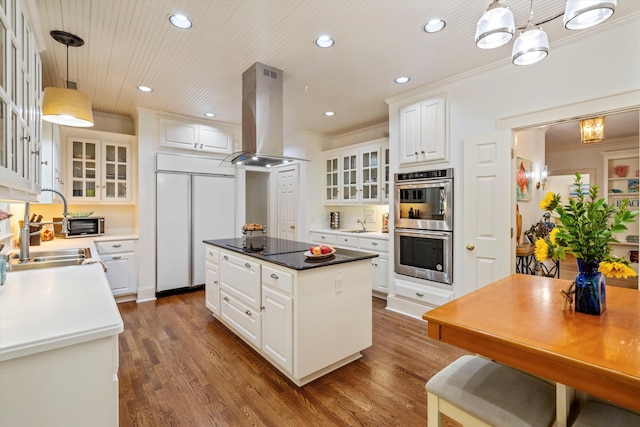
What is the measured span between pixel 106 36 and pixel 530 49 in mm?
3023

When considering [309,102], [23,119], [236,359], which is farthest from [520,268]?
[23,119]

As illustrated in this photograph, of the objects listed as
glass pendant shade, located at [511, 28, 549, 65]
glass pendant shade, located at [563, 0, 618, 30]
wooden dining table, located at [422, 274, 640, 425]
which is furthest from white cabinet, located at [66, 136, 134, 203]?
glass pendant shade, located at [563, 0, 618, 30]

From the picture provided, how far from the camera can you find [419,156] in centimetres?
353

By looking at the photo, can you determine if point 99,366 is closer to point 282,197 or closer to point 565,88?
point 565,88

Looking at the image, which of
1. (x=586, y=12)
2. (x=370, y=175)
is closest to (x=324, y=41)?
(x=586, y=12)

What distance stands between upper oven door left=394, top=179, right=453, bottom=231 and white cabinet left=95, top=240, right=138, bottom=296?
3.62m

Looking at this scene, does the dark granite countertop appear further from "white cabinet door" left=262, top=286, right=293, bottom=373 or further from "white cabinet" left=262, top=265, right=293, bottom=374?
"white cabinet door" left=262, top=286, right=293, bottom=373

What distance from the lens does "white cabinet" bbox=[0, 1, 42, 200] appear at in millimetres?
1272

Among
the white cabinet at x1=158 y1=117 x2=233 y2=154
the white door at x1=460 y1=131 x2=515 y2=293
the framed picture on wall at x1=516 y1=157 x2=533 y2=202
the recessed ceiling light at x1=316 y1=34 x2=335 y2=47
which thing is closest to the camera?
the recessed ceiling light at x1=316 y1=34 x2=335 y2=47

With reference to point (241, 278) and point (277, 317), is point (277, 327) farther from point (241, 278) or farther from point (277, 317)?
point (241, 278)

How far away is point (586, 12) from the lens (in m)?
1.21

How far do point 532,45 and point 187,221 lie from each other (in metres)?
4.41

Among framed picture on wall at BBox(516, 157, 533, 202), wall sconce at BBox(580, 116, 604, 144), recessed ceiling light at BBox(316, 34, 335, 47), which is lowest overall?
framed picture on wall at BBox(516, 157, 533, 202)

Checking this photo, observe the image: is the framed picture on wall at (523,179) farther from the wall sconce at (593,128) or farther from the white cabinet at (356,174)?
the white cabinet at (356,174)
